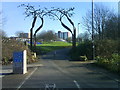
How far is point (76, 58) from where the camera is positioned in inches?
1331

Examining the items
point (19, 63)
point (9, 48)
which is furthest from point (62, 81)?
point (9, 48)


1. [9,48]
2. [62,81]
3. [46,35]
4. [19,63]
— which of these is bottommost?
[62,81]

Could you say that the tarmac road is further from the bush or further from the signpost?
the bush

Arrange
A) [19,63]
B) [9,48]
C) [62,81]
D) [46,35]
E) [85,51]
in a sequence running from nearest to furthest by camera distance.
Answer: [62,81] → [19,63] → [9,48] → [85,51] → [46,35]

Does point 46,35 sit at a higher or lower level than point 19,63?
higher

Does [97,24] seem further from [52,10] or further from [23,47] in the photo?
[23,47]

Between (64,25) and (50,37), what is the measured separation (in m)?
54.5

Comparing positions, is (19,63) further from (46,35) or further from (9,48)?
(46,35)

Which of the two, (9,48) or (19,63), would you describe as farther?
(9,48)

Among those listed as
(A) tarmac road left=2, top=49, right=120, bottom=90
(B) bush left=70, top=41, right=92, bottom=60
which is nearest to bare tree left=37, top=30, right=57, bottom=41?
(B) bush left=70, top=41, right=92, bottom=60

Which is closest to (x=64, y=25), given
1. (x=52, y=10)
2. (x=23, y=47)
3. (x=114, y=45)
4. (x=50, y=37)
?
(x=52, y=10)

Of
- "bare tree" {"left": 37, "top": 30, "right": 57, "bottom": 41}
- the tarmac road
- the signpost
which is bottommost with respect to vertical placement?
the tarmac road

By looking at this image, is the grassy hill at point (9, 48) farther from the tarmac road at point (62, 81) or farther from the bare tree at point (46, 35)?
the bare tree at point (46, 35)

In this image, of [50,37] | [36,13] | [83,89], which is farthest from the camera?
[50,37]
